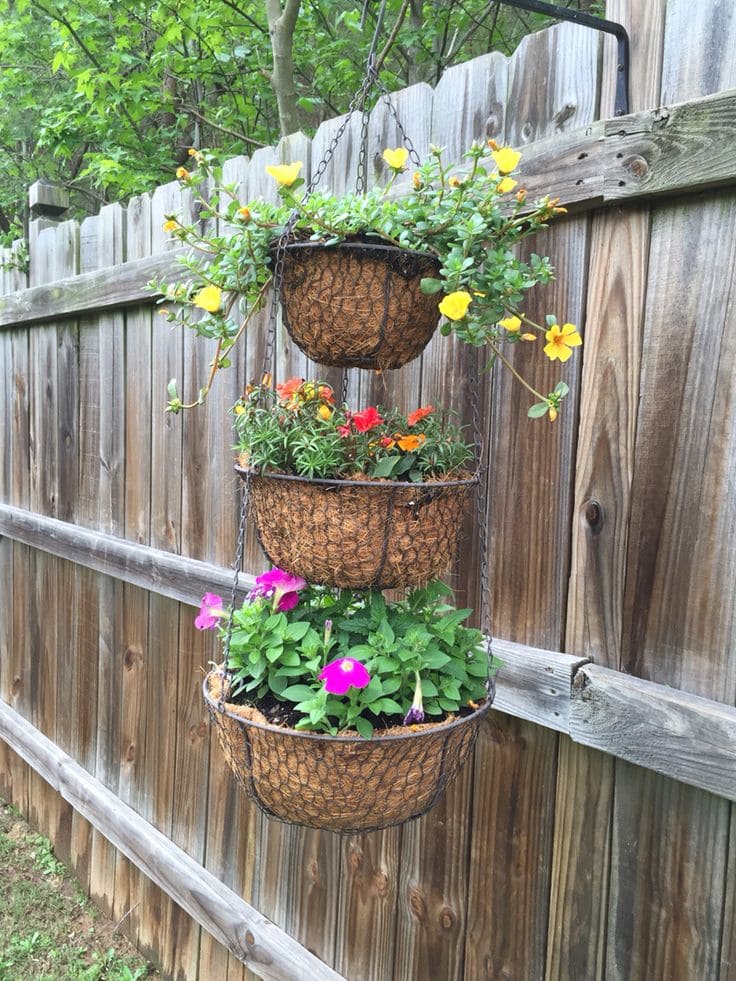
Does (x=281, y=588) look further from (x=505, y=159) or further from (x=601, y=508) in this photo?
(x=505, y=159)

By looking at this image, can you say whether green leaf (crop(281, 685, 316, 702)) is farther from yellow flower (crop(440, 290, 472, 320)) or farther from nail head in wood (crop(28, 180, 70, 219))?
nail head in wood (crop(28, 180, 70, 219))

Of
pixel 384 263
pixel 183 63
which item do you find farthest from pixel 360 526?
pixel 183 63

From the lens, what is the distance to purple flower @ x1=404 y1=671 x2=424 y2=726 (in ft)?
3.46

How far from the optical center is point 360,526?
1062mm

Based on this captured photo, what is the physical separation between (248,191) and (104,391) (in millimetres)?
954

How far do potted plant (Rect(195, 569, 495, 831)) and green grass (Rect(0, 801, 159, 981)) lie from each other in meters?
1.88

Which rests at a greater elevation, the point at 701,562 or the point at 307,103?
the point at 307,103

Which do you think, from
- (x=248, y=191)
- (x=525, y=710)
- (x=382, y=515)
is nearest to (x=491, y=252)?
(x=382, y=515)

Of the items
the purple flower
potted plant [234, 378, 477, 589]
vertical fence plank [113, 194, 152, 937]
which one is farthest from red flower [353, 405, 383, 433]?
vertical fence plank [113, 194, 152, 937]

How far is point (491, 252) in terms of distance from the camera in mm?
1072

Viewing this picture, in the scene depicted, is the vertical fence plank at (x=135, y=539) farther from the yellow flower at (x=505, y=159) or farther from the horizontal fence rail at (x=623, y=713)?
the yellow flower at (x=505, y=159)

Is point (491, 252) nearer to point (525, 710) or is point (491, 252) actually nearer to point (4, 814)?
point (525, 710)

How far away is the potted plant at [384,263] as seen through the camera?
41.8 inches

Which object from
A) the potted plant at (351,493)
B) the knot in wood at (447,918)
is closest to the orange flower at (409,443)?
the potted plant at (351,493)
